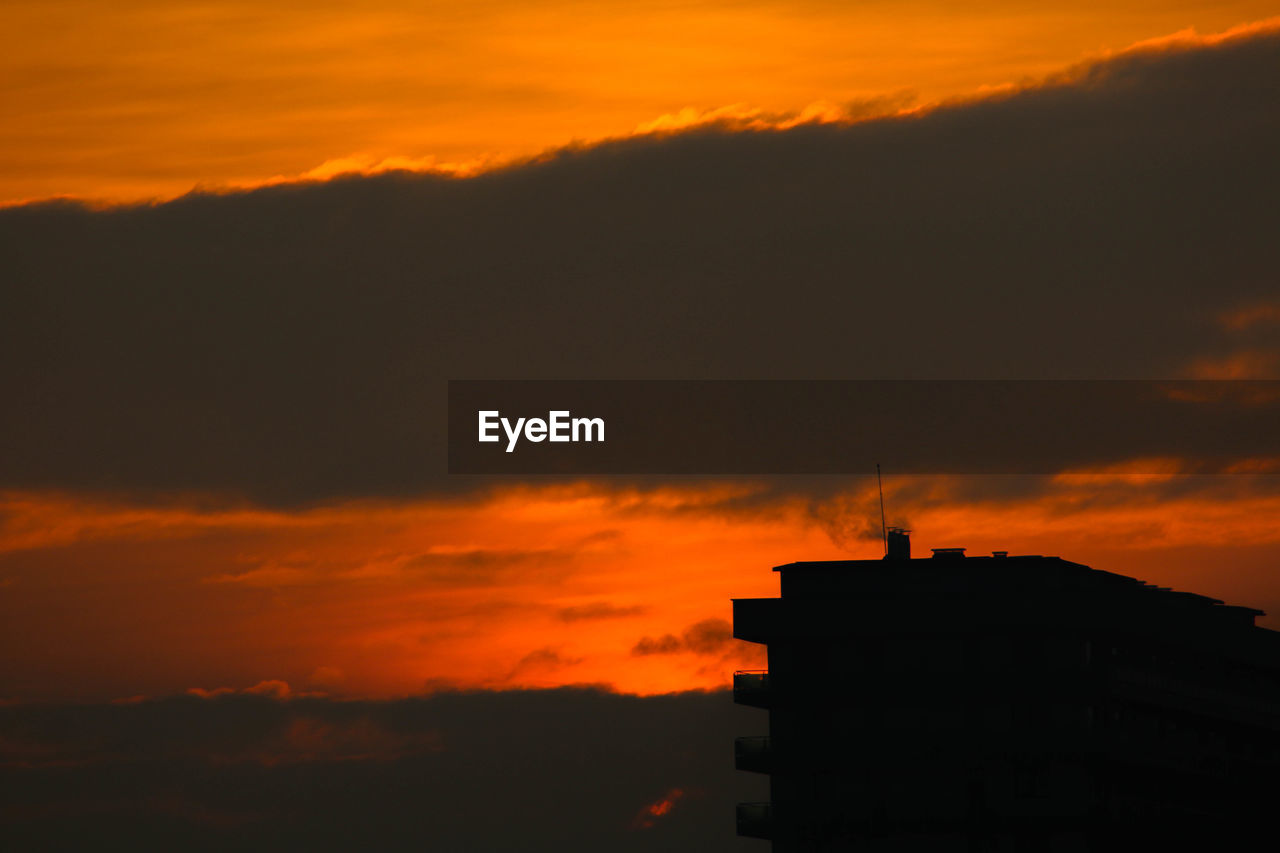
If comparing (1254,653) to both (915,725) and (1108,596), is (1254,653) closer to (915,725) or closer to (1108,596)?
(1108,596)

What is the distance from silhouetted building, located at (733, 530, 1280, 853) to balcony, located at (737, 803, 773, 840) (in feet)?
0.27

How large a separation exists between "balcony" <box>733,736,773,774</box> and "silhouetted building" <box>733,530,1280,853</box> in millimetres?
105

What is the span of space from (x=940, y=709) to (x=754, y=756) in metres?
10.6

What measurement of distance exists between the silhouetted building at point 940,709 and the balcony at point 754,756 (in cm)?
11

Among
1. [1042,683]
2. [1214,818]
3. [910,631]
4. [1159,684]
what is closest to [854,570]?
[910,631]

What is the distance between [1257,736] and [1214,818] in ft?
46.4

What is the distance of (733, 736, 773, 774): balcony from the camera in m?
120

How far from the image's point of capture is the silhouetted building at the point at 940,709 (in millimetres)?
117875

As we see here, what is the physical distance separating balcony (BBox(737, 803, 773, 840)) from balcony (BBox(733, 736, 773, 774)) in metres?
1.97

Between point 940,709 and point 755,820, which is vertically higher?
point 940,709

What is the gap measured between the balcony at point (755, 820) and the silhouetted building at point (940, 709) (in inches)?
3.2

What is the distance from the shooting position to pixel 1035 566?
398 feet

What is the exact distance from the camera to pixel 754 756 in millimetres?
120062

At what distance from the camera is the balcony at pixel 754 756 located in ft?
393
